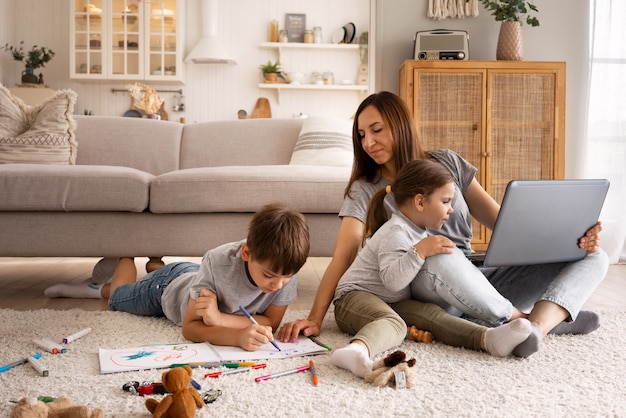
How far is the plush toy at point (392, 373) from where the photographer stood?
4.06 ft

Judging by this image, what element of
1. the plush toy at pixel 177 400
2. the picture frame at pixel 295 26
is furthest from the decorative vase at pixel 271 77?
the plush toy at pixel 177 400

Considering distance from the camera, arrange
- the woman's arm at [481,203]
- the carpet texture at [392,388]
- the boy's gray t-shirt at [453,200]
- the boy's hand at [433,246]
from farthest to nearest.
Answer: the woman's arm at [481,203] → the boy's gray t-shirt at [453,200] → the boy's hand at [433,246] → the carpet texture at [392,388]

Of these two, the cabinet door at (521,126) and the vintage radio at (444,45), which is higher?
the vintage radio at (444,45)

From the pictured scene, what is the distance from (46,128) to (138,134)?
454mm

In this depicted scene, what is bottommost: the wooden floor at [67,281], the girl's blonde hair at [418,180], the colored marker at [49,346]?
the wooden floor at [67,281]

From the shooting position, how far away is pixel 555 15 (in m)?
4.15

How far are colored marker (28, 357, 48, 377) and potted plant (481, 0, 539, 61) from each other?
343 cm

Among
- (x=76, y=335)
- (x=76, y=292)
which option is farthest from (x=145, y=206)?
(x=76, y=335)

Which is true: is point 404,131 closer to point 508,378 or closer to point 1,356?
point 508,378

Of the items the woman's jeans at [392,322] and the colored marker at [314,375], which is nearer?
the colored marker at [314,375]

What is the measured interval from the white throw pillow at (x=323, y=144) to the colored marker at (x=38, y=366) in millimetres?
1777

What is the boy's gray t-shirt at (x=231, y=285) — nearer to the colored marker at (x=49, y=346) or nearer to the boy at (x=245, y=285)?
the boy at (x=245, y=285)

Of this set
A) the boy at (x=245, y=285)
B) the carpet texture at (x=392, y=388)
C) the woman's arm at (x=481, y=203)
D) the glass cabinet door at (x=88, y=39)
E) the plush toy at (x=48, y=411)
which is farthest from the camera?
the glass cabinet door at (x=88, y=39)

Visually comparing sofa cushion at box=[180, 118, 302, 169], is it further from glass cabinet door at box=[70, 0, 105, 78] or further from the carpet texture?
glass cabinet door at box=[70, 0, 105, 78]
